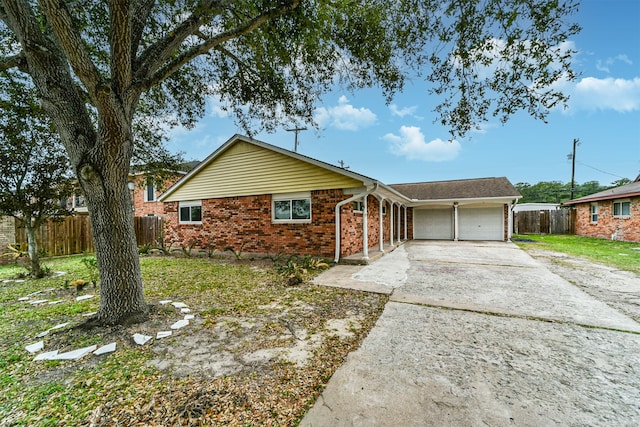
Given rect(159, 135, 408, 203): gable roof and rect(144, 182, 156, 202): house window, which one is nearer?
rect(159, 135, 408, 203): gable roof

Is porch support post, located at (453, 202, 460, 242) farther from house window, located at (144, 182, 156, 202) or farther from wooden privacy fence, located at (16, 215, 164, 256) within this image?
house window, located at (144, 182, 156, 202)

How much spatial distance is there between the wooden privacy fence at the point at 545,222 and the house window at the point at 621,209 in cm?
461

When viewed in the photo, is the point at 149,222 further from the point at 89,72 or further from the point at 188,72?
the point at 89,72

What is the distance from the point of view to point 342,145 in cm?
1989

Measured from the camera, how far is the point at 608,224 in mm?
14977

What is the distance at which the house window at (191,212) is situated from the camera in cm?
1146

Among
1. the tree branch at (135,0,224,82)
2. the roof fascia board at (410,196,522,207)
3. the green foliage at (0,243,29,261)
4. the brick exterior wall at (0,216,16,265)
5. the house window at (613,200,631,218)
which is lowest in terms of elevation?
the green foliage at (0,243,29,261)

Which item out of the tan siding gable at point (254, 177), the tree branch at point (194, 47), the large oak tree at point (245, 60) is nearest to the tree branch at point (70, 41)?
the large oak tree at point (245, 60)

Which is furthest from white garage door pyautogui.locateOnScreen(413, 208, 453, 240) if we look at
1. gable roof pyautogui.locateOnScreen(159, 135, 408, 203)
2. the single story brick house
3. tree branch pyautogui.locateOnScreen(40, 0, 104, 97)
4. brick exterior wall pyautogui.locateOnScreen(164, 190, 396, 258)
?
tree branch pyautogui.locateOnScreen(40, 0, 104, 97)

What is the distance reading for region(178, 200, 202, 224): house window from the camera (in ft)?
37.6

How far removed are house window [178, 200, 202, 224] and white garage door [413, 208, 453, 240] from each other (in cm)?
1288

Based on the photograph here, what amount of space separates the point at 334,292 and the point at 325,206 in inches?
147

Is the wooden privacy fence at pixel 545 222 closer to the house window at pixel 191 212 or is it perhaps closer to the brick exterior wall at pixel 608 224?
the brick exterior wall at pixel 608 224

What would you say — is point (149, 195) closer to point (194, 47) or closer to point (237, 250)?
point (237, 250)
